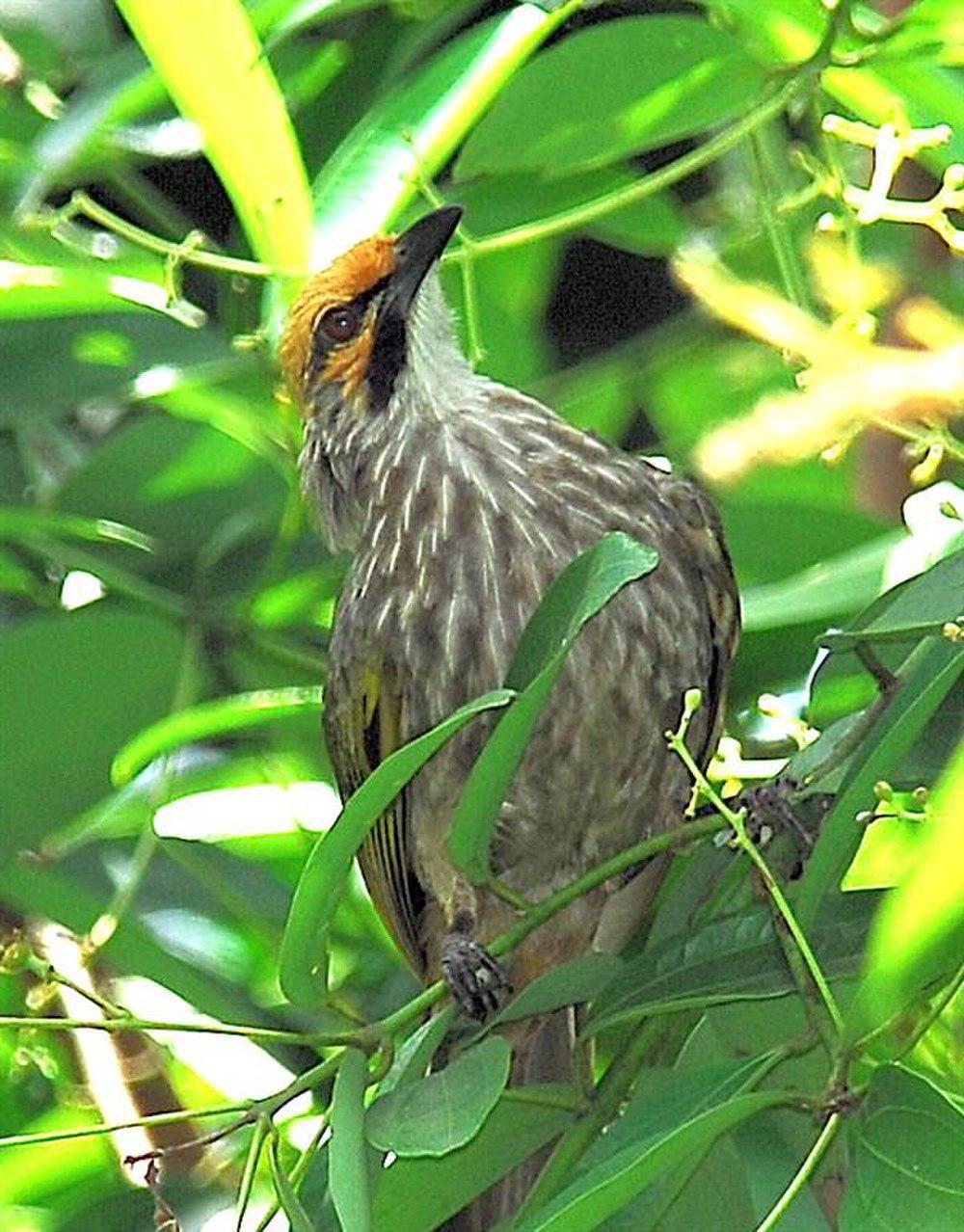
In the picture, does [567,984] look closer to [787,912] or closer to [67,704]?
[787,912]

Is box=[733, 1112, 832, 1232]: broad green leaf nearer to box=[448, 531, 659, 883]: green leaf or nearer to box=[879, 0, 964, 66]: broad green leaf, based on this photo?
box=[448, 531, 659, 883]: green leaf

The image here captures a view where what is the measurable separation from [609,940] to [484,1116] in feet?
2.68

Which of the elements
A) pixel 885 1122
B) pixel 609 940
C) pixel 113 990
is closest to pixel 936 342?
pixel 885 1122

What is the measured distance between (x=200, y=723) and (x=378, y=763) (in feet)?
0.77

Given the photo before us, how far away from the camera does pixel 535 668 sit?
176 cm

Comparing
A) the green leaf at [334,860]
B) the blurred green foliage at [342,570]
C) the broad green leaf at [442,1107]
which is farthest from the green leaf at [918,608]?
the broad green leaf at [442,1107]

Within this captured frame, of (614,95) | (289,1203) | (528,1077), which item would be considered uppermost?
(614,95)

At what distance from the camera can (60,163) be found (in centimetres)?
225

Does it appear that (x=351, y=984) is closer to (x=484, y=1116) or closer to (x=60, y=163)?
(x=60, y=163)

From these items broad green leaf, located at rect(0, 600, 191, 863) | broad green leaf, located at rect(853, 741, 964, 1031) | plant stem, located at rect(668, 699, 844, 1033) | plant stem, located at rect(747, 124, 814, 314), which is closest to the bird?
broad green leaf, located at rect(0, 600, 191, 863)

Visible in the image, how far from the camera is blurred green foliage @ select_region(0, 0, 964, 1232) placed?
5.61ft

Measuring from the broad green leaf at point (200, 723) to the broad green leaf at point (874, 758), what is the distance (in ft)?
2.80

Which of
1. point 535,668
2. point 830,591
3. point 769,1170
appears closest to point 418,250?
point 830,591

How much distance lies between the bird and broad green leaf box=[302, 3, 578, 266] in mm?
76
